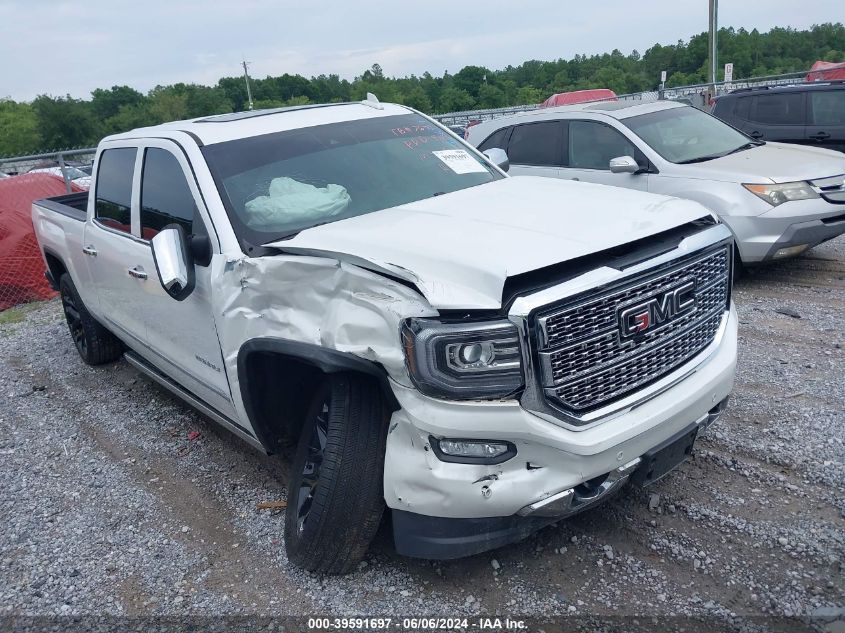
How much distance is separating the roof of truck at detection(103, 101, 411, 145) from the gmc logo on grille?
2.32 meters

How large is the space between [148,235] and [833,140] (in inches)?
362

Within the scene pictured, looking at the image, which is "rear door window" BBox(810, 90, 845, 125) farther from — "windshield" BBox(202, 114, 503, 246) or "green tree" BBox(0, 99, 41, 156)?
"green tree" BBox(0, 99, 41, 156)

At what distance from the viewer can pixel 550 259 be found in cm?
259

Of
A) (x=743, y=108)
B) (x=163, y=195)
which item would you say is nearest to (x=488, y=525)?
(x=163, y=195)

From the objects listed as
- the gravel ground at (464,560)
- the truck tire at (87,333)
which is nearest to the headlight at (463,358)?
the gravel ground at (464,560)

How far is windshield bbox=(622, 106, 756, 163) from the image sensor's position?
7.44 m

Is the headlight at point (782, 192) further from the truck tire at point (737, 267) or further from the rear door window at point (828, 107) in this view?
the rear door window at point (828, 107)

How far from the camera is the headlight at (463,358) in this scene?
2.45 metres

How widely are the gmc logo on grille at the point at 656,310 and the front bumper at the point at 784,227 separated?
4028 millimetres

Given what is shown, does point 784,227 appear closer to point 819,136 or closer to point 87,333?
point 819,136

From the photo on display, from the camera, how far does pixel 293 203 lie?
3.62 metres

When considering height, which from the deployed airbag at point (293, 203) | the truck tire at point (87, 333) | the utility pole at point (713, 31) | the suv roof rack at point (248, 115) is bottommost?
the truck tire at point (87, 333)

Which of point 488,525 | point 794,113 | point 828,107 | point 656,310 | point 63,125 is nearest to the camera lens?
point 488,525

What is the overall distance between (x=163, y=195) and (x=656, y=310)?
2.75 m
